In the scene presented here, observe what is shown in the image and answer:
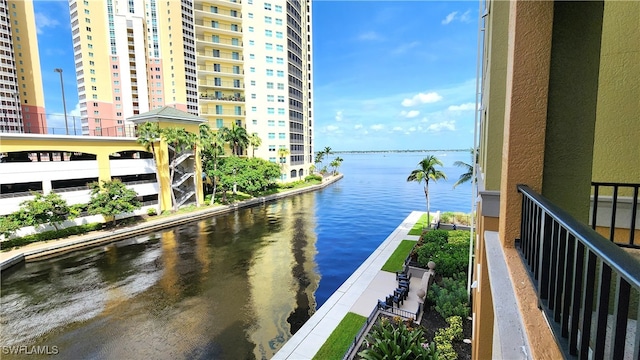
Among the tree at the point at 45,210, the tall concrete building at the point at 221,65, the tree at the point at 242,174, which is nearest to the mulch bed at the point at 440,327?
the tree at the point at 45,210

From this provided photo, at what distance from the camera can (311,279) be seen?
1587 centimetres

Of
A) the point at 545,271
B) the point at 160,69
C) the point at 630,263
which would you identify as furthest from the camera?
the point at 160,69

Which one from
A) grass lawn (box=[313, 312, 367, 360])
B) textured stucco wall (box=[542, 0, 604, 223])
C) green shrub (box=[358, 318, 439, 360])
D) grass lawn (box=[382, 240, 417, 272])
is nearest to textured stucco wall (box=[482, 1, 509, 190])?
textured stucco wall (box=[542, 0, 604, 223])

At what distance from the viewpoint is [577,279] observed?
172 cm

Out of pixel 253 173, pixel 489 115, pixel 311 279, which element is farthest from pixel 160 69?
pixel 489 115

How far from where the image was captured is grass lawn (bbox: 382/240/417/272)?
15594mm

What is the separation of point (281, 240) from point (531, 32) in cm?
2162

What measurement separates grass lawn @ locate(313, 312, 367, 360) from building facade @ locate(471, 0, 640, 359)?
568 cm

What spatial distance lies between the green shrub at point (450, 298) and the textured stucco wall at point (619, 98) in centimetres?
756

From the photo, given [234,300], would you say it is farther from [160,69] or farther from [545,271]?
[160,69]

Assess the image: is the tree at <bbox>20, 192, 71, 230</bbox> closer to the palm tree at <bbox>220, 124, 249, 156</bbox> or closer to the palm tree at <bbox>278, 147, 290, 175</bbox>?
the palm tree at <bbox>220, 124, 249, 156</bbox>

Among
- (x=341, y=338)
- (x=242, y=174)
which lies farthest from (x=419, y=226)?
(x=242, y=174)

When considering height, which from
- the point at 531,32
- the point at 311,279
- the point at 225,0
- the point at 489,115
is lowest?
the point at 311,279

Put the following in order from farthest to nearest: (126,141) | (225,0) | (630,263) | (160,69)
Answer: (160,69) < (225,0) < (126,141) < (630,263)
